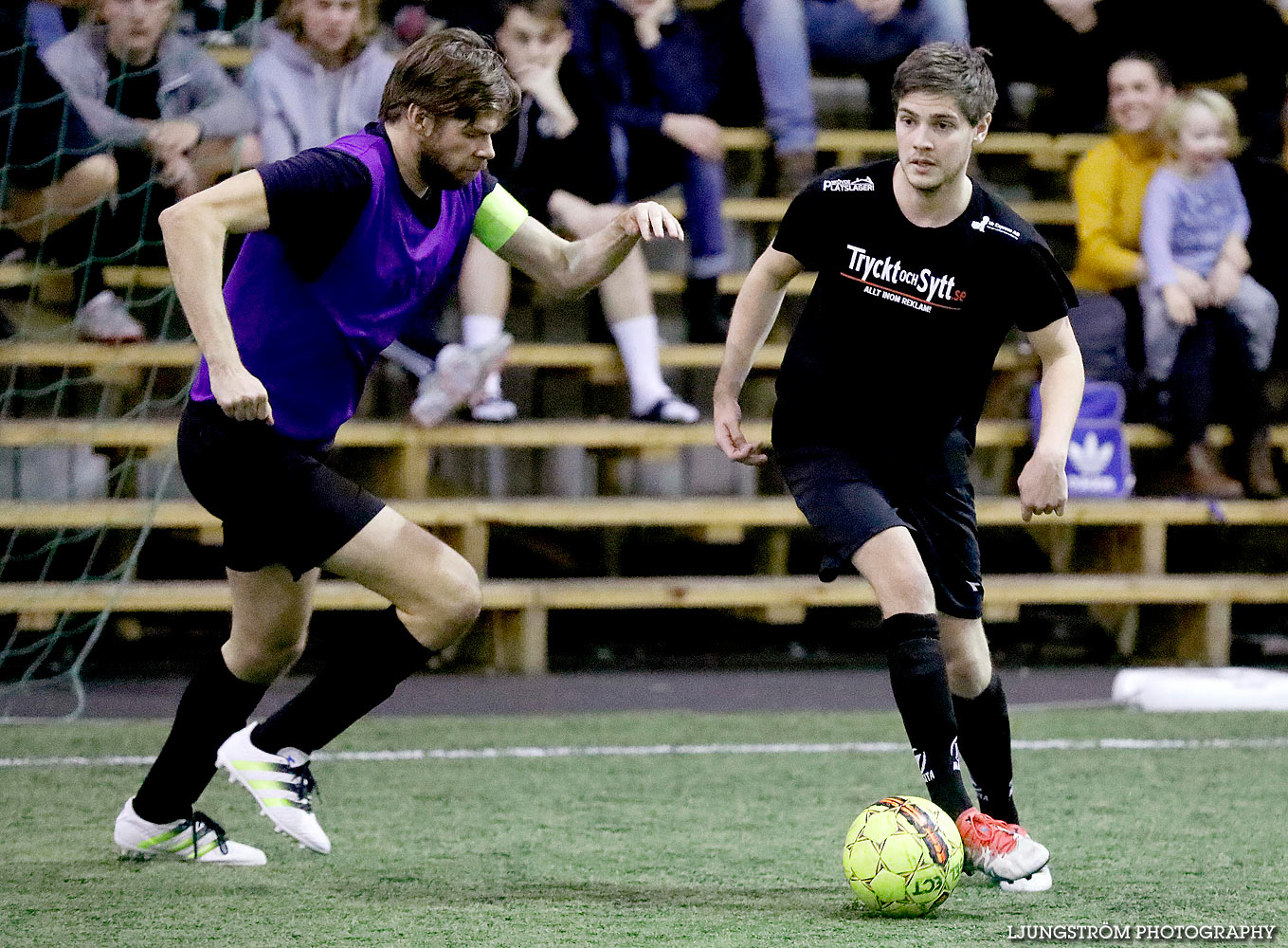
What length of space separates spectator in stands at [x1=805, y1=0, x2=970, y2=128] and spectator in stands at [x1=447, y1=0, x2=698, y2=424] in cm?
126

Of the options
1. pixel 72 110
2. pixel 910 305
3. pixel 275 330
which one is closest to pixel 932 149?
pixel 910 305

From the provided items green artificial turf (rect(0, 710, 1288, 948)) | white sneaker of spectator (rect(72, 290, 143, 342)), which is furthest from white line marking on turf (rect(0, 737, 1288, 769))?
white sneaker of spectator (rect(72, 290, 143, 342))

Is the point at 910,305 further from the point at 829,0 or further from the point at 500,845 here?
the point at 829,0

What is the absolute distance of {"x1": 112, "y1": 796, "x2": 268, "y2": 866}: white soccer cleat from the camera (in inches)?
152

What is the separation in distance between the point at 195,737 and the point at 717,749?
210 centimetres

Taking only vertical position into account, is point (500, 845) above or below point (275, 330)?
below

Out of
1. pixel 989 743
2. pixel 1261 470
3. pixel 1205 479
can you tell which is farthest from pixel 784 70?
pixel 989 743

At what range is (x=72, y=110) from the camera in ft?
22.4

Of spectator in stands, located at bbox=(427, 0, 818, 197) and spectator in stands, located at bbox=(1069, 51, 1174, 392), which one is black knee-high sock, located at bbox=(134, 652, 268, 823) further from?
spectator in stands, located at bbox=(1069, 51, 1174, 392)

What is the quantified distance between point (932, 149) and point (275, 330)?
4.46 ft

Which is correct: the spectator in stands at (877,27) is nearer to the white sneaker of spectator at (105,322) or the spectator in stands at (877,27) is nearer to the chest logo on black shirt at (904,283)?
the white sneaker of spectator at (105,322)

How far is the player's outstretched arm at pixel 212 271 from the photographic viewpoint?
10.5ft

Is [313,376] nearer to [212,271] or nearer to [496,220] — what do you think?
[212,271]

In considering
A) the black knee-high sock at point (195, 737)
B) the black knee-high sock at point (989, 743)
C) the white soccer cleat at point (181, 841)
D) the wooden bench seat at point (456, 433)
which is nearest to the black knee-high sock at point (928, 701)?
the black knee-high sock at point (989, 743)
